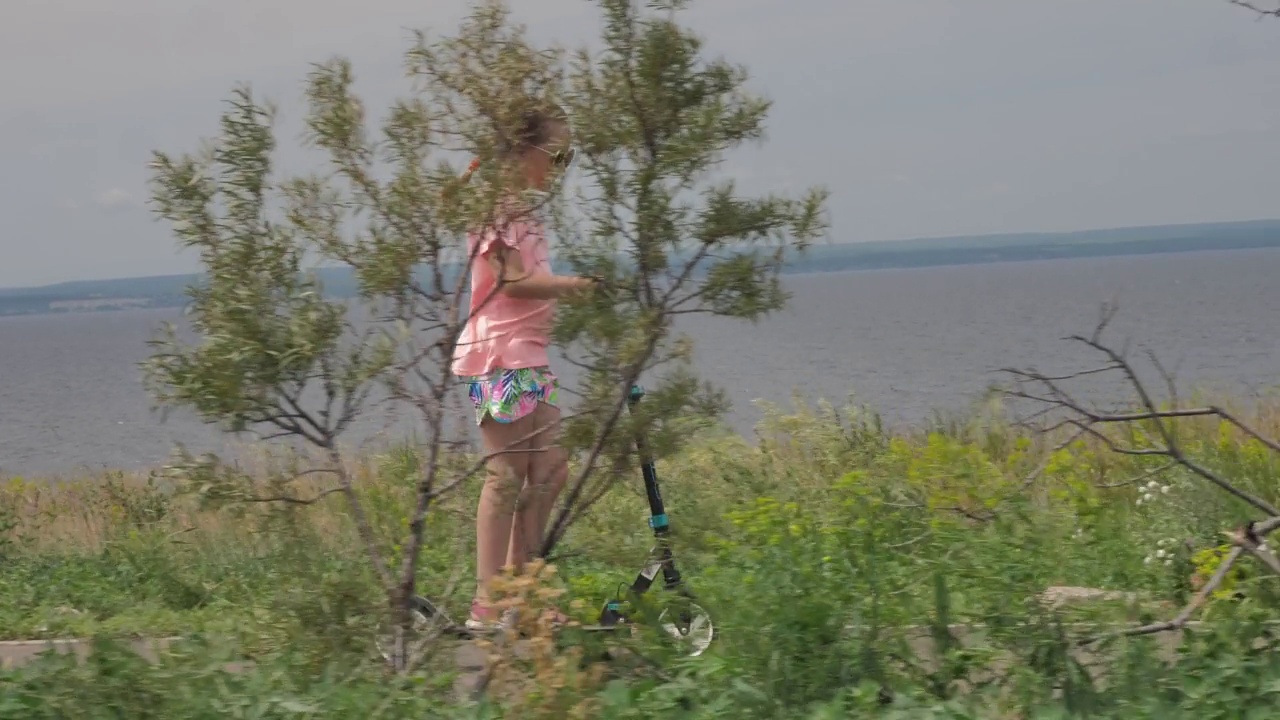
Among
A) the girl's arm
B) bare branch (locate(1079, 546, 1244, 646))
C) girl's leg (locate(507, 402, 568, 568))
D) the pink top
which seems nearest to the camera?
bare branch (locate(1079, 546, 1244, 646))

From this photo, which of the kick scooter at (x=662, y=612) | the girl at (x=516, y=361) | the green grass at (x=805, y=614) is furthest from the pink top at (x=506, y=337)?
the kick scooter at (x=662, y=612)

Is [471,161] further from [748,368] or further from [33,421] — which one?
[33,421]

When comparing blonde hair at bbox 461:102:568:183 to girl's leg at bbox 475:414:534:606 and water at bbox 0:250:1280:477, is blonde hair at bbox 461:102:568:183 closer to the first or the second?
water at bbox 0:250:1280:477

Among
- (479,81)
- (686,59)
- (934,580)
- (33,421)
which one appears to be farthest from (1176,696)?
(33,421)

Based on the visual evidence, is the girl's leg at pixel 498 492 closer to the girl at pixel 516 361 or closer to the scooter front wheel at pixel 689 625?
the girl at pixel 516 361

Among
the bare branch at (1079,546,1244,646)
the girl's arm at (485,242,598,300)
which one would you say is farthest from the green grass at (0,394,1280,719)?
the girl's arm at (485,242,598,300)

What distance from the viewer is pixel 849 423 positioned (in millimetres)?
10477

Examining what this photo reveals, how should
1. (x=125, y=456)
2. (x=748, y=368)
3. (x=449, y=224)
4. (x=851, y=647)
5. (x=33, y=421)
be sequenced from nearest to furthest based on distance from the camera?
(x=851, y=647) < (x=449, y=224) < (x=125, y=456) < (x=748, y=368) < (x=33, y=421)

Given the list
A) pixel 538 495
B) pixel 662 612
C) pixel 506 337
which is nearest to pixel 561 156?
pixel 506 337

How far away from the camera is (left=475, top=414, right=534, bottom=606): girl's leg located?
16.4 feet

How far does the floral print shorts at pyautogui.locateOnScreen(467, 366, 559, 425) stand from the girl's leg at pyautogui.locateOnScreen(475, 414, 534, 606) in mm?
37

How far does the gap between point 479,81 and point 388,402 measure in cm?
104

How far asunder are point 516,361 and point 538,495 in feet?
1.87

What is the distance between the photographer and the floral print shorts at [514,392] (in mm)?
5312
